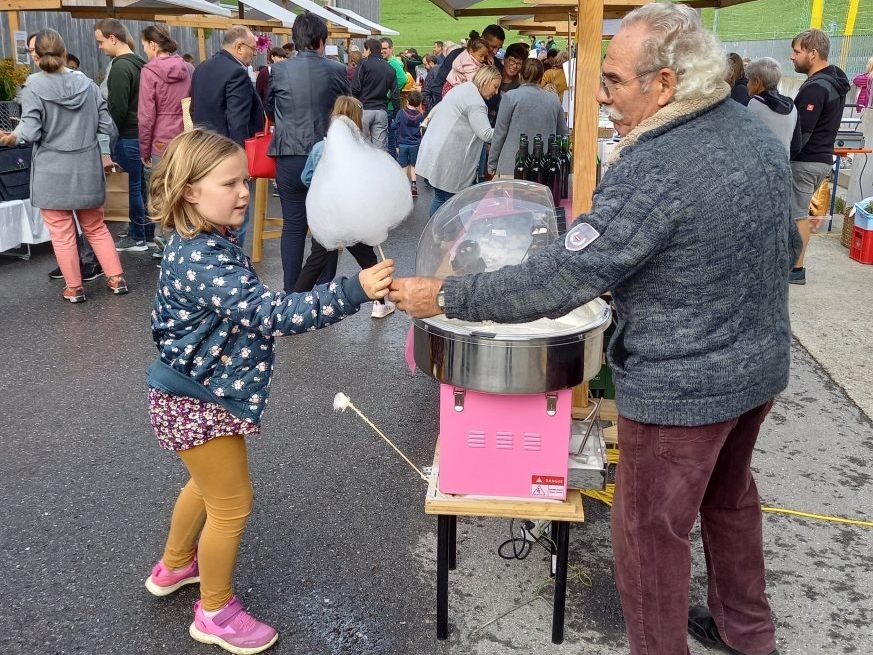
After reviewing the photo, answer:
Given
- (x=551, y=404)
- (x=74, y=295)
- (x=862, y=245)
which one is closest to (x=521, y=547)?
(x=551, y=404)

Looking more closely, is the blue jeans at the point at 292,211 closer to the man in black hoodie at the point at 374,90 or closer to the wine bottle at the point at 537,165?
the wine bottle at the point at 537,165

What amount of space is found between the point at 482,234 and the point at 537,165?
285 cm

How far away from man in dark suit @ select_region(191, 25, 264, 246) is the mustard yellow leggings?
424 centimetres

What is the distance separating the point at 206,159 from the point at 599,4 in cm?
187

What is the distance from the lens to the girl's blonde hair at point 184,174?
7.42ft

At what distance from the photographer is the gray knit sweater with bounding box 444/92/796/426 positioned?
1.88 meters

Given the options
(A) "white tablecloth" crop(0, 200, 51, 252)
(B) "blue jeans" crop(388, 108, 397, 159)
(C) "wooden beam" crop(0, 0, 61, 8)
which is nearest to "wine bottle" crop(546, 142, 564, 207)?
(A) "white tablecloth" crop(0, 200, 51, 252)

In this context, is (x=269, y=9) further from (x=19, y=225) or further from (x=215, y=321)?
(x=215, y=321)

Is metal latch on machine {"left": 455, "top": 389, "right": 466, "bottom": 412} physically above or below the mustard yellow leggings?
above

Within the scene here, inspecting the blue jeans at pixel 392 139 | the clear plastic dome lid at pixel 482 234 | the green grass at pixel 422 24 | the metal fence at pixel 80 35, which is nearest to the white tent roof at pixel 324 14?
the metal fence at pixel 80 35

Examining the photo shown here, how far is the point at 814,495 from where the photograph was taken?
3.65 metres

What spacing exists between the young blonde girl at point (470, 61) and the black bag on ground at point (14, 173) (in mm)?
4161

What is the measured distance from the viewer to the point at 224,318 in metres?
2.31

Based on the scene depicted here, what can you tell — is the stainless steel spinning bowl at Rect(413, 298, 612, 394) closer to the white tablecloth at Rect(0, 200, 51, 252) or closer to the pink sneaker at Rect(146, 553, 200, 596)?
the pink sneaker at Rect(146, 553, 200, 596)
